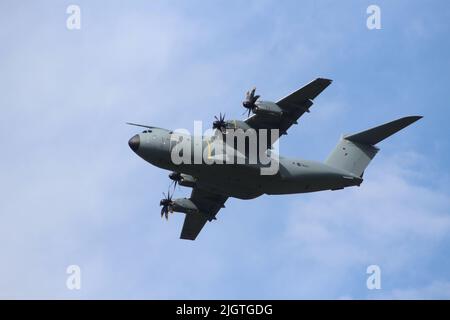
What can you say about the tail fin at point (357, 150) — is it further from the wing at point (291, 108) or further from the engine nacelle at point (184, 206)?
the engine nacelle at point (184, 206)

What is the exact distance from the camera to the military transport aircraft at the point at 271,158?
2930 cm

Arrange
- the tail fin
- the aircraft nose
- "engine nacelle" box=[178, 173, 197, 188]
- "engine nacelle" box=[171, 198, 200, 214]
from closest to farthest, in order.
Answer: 1. the aircraft nose
2. the tail fin
3. "engine nacelle" box=[178, 173, 197, 188]
4. "engine nacelle" box=[171, 198, 200, 214]

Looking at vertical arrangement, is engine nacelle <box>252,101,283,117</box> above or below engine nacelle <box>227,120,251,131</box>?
above

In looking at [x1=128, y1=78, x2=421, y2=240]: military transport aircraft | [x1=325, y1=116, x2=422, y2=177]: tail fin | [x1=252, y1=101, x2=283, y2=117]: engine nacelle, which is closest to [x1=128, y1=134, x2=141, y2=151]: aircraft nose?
[x1=128, y1=78, x2=421, y2=240]: military transport aircraft

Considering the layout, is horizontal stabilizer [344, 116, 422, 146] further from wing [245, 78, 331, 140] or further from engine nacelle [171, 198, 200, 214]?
engine nacelle [171, 198, 200, 214]

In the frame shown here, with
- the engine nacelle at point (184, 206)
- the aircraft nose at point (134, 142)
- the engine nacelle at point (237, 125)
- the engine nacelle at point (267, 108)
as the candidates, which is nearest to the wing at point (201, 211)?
the engine nacelle at point (184, 206)

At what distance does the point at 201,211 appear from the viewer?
34625 millimetres

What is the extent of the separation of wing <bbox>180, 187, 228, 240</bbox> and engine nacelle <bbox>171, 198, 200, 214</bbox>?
0.20m

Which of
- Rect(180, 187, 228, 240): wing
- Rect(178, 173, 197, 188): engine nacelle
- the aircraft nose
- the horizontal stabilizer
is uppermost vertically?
the horizontal stabilizer

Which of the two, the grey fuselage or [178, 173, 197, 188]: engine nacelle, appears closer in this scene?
the grey fuselage

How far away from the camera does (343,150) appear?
107ft

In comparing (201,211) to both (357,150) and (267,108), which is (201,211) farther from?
(357,150)

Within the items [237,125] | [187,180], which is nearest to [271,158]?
[237,125]

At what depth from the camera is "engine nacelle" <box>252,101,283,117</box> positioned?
29234 mm
